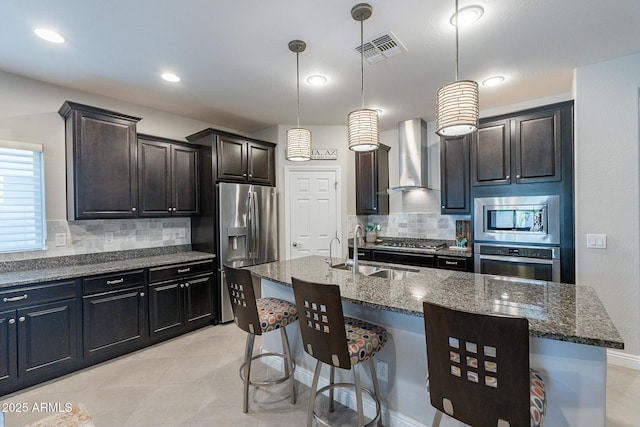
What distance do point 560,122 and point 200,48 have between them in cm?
345

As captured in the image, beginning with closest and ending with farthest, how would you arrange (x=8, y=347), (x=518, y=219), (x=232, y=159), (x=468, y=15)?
(x=468, y=15)
(x=8, y=347)
(x=518, y=219)
(x=232, y=159)

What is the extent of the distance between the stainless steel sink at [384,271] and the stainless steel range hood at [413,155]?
6.65ft

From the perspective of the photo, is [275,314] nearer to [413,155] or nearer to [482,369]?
[482,369]

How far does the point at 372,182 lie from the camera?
4.58 meters

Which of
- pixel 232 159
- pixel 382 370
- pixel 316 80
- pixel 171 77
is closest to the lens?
pixel 382 370

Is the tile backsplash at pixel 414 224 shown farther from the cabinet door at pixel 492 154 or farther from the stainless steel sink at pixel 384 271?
the stainless steel sink at pixel 384 271

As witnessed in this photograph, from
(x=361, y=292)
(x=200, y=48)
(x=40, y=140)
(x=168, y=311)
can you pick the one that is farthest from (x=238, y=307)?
(x=40, y=140)

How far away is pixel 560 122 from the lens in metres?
2.99

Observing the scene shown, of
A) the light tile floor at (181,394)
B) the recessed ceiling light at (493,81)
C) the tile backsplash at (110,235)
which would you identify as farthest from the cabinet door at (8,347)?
the recessed ceiling light at (493,81)

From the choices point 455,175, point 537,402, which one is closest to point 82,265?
point 537,402

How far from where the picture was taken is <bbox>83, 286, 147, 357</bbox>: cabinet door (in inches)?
109

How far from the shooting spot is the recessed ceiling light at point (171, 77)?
290cm

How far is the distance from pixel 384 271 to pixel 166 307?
2.44 m

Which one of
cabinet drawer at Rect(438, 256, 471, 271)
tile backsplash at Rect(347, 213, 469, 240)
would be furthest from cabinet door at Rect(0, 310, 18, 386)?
cabinet drawer at Rect(438, 256, 471, 271)
